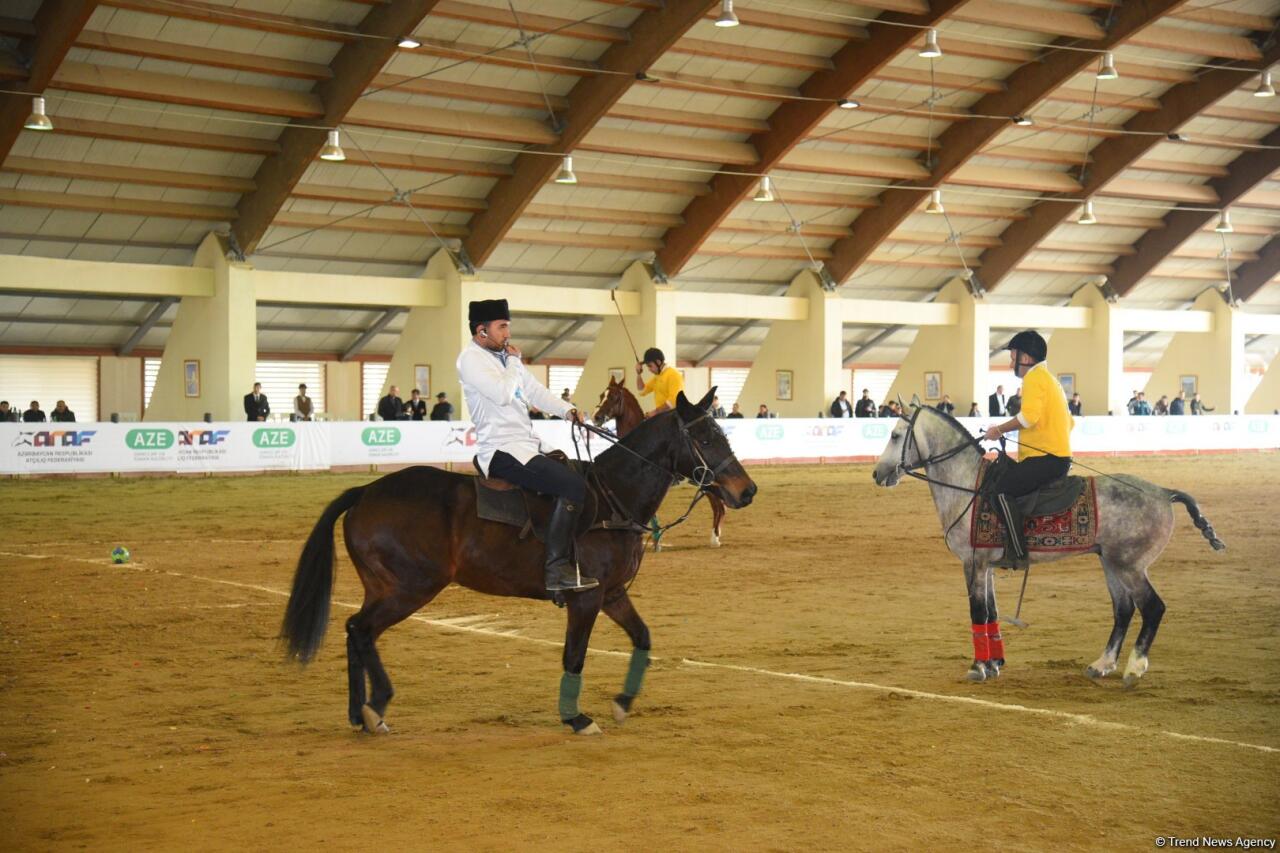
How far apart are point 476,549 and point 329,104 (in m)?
21.9

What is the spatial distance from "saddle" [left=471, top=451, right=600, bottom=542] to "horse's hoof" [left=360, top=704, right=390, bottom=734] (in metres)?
1.20

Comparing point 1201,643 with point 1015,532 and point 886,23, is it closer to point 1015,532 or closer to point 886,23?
point 1015,532

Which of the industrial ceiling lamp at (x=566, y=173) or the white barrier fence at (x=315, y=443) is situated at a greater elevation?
the industrial ceiling lamp at (x=566, y=173)

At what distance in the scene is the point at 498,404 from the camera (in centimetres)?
752

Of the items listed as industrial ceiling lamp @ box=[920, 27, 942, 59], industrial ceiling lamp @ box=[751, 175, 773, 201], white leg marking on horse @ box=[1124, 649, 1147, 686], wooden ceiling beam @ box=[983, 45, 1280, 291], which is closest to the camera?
white leg marking on horse @ box=[1124, 649, 1147, 686]

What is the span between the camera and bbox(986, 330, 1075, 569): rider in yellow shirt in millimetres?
8867

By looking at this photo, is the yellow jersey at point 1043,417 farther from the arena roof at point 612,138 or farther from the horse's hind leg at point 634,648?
the arena roof at point 612,138

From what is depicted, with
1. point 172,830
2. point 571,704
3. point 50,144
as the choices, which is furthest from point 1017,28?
point 172,830

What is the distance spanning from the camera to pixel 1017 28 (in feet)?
103

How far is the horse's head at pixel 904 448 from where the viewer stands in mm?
9391

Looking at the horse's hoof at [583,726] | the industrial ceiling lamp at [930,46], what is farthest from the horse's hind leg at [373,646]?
the industrial ceiling lamp at [930,46]

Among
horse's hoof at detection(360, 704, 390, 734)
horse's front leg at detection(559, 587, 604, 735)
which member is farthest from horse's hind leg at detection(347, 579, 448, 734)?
horse's front leg at detection(559, 587, 604, 735)

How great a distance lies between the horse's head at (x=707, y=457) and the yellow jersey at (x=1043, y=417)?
2.25 meters

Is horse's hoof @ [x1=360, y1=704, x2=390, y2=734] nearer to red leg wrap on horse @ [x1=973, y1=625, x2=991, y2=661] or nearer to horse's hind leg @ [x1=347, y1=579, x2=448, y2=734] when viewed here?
horse's hind leg @ [x1=347, y1=579, x2=448, y2=734]
